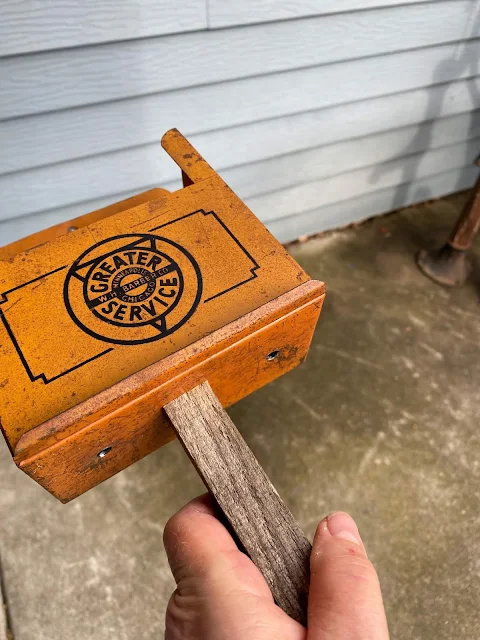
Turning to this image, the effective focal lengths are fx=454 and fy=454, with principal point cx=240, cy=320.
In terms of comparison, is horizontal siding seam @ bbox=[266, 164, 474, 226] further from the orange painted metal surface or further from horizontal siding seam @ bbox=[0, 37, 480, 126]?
the orange painted metal surface

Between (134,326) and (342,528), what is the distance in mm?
447

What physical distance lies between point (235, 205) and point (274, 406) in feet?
3.41

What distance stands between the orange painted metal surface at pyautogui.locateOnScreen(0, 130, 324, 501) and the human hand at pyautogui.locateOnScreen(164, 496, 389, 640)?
0.18 m

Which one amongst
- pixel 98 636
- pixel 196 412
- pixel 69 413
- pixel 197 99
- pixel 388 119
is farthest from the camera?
pixel 388 119

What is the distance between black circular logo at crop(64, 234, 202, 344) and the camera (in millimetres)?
702

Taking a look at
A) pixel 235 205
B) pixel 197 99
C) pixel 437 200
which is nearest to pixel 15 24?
pixel 197 99

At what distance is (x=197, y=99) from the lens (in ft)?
4.66

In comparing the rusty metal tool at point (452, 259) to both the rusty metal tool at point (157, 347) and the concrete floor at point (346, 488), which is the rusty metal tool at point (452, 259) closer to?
the concrete floor at point (346, 488)

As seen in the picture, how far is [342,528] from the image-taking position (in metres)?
0.70

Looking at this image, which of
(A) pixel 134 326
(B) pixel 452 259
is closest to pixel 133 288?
(A) pixel 134 326

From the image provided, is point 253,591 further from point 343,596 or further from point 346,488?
point 346,488

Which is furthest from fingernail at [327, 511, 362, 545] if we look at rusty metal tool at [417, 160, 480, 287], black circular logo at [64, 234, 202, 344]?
rusty metal tool at [417, 160, 480, 287]

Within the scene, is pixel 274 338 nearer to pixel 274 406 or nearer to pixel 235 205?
pixel 235 205

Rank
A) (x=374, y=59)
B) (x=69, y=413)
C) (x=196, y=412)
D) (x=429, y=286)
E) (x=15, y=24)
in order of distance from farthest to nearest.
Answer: (x=429, y=286) → (x=374, y=59) → (x=15, y=24) → (x=196, y=412) → (x=69, y=413)
